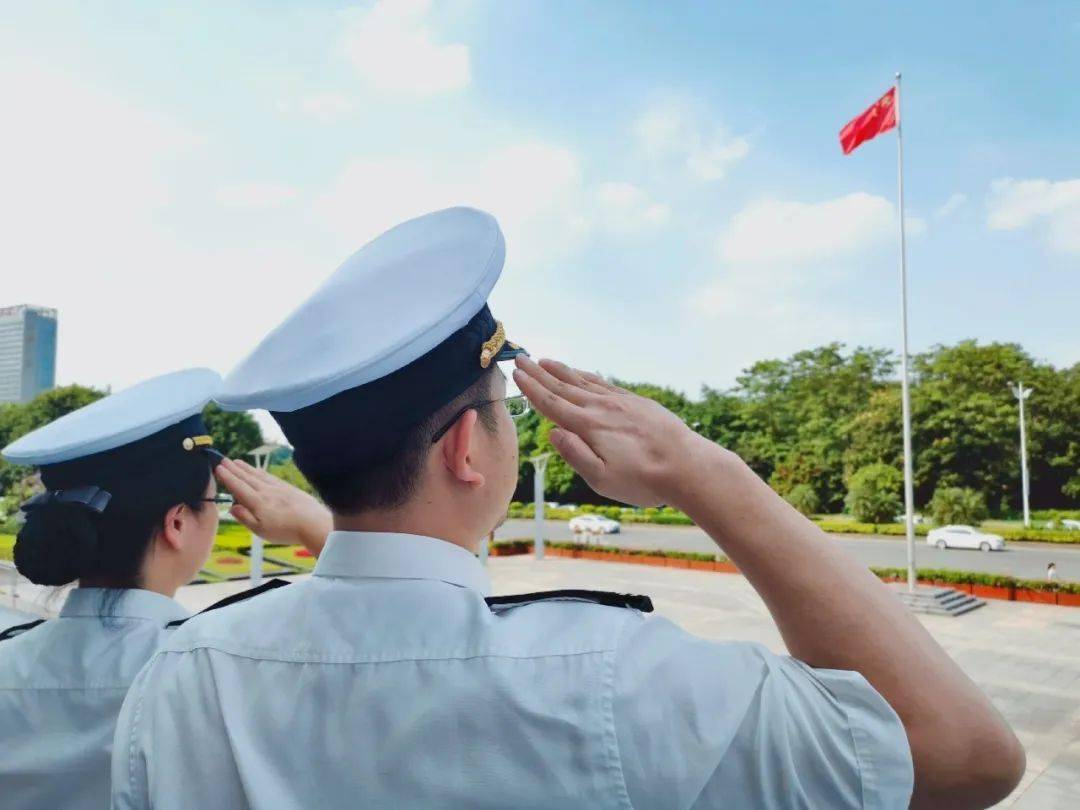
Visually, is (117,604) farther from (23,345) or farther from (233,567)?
(23,345)

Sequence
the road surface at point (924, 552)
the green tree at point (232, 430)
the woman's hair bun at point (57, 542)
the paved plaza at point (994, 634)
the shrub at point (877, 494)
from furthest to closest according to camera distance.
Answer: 1. the green tree at point (232, 430)
2. the shrub at point (877, 494)
3. the road surface at point (924, 552)
4. the paved plaza at point (994, 634)
5. the woman's hair bun at point (57, 542)

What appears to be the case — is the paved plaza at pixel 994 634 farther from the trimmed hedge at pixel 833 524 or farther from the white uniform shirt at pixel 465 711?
the trimmed hedge at pixel 833 524

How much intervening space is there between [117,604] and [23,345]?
30.8 m

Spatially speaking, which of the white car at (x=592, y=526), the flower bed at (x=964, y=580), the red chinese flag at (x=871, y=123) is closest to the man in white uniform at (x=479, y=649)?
the flower bed at (x=964, y=580)

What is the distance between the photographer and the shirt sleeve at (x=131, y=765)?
0.86 m

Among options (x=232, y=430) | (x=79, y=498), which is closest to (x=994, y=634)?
(x=79, y=498)

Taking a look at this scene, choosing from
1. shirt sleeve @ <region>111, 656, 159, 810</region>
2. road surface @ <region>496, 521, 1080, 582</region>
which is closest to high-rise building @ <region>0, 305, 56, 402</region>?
road surface @ <region>496, 521, 1080, 582</region>

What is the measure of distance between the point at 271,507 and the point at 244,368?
0.51m

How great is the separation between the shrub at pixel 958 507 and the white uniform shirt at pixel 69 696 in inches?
1086

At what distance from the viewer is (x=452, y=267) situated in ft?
3.12

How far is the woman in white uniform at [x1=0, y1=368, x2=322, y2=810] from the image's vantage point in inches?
53.8

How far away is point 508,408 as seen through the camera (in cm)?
99

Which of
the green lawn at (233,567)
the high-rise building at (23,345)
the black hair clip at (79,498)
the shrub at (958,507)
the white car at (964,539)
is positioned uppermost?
the high-rise building at (23,345)

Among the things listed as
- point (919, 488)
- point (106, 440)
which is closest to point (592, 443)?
point (106, 440)
